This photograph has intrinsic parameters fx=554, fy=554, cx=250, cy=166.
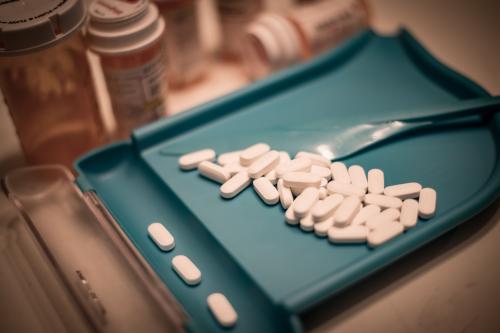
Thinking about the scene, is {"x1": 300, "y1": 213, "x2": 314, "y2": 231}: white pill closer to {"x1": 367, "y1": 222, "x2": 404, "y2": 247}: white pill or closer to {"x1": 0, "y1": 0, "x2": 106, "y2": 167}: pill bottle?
{"x1": 367, "y1": 222, "x2": 404, "y2": 247}: white pill

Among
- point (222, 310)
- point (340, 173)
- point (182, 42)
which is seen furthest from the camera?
point (182, 42)

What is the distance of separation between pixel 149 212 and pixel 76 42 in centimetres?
24

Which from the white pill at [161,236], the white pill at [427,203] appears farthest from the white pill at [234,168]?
the white pill at [427,203]

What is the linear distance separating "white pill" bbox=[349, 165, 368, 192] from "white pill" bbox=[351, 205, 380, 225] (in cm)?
3

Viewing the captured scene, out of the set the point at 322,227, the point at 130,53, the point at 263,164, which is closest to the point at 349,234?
the point at 322,227

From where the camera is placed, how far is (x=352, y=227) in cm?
58

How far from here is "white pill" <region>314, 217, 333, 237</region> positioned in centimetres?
58

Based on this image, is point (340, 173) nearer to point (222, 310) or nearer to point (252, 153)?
point (252, 153)

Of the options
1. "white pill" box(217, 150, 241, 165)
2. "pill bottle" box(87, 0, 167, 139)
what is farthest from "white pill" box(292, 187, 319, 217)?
"pill bottle" box(87, 0, 167, 139)

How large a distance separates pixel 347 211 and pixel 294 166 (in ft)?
0.30

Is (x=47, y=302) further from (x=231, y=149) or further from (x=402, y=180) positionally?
(x=402, y=180)

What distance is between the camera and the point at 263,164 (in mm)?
652

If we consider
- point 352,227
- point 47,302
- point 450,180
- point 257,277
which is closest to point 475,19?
point 450,180

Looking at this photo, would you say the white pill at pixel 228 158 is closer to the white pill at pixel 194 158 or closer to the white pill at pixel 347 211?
the white pill at pixel 194 158
